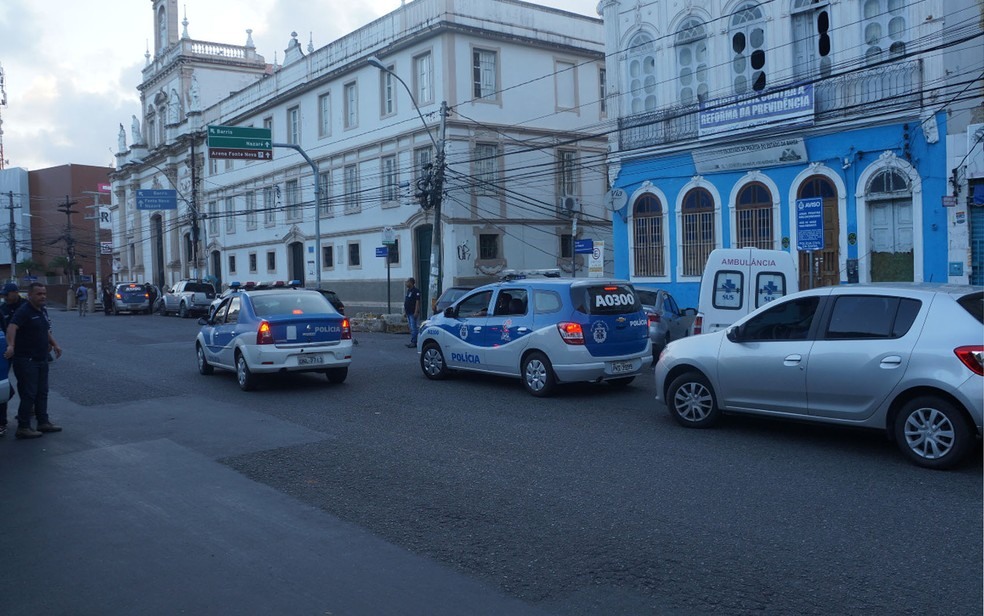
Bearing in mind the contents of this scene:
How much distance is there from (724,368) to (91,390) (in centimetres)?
1041

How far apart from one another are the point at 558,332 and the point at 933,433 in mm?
5479

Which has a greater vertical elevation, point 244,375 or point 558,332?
point 558,332

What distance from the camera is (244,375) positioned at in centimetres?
1388

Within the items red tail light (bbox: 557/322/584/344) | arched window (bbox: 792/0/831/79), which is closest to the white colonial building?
arched window (bbox: 792/0/831/79)

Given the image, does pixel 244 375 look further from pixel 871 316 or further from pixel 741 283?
pixel 871 316

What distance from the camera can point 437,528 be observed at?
6406mm

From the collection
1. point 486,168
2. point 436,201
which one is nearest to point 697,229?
point 436,201

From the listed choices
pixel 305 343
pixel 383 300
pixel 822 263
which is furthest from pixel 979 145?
pixel 383 300

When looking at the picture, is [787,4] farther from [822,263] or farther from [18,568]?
[18,568]

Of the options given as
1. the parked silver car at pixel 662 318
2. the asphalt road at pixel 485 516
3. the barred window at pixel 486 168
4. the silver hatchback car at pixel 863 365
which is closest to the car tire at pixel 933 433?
the silver hatchback car at pixel 863 365

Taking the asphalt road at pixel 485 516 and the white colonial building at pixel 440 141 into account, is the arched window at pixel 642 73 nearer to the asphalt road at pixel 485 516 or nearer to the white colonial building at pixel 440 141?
the white colonial building at pixel 440 141

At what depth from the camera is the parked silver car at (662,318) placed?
16.6m

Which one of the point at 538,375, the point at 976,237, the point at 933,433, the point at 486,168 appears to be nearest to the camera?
the point at 933,433

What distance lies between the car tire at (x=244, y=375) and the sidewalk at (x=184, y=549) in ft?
13.9
